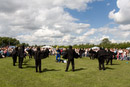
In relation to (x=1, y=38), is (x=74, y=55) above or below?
below

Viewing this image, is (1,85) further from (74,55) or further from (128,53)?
(128,53)

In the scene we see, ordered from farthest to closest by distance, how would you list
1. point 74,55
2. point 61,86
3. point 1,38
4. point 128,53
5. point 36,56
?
1. point 1,38
2. point 128,53
3. point 74,55
4. point 36,56
5. point 61,86

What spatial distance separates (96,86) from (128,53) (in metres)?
17.4

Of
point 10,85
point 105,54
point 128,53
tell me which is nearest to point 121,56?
point 128,53

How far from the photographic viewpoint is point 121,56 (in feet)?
71.2

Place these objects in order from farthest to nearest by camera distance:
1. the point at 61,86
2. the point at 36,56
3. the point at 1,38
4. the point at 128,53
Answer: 1. the point at 1,38
2. the point at 128,53
3. the point at 36,56
4. the point at 61,86

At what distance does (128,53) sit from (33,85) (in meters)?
19.5

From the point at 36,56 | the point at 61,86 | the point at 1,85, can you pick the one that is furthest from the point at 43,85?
the point at 36,56

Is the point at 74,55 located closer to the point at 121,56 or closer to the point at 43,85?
the point at 43,85

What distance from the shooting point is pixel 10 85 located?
6.68 metres

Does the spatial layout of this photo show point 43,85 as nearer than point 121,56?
Yes

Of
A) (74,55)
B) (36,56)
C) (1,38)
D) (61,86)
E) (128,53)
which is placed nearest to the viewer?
(61,86)

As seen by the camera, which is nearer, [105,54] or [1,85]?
[1,85]

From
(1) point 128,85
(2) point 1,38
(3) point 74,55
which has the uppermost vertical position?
(2) point 1,38
